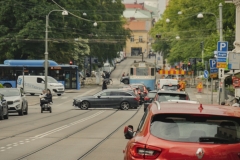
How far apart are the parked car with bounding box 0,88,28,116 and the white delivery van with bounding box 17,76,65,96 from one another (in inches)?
1079

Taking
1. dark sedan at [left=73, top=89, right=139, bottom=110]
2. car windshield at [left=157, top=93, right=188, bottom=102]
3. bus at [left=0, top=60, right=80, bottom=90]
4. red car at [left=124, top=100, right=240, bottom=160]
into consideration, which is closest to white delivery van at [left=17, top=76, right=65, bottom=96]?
bus at [left=0, top=60, right=80, bottom=90]

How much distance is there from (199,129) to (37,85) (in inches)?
2380

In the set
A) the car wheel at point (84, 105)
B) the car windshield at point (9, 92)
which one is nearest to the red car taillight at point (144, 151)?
the car windshield at point (9, 92)

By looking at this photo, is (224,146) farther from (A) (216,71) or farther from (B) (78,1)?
(B) (78,1)

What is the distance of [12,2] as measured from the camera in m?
76.8

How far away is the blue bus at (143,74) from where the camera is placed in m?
80.8

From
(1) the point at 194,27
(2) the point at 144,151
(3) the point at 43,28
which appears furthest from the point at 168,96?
(1) the point at 194,27

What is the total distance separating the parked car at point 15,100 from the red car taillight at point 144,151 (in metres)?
30.5

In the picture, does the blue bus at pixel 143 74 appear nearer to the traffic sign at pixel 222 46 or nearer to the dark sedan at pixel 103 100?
the dark sedan at pixel 103 100

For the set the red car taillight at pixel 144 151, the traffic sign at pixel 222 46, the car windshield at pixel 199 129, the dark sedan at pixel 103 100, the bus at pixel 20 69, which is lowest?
the dark sedan at pixel 103 100

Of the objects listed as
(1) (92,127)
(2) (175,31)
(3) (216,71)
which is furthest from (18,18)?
A: (1) (92,127)

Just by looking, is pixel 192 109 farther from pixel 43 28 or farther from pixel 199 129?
pixel 43 28

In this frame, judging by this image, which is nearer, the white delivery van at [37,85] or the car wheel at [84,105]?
the car wheel at [84,105]

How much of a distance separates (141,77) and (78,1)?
1210 centimetres
